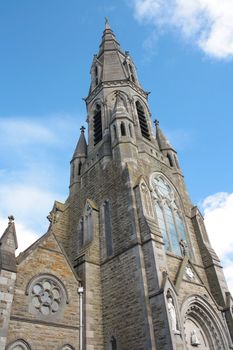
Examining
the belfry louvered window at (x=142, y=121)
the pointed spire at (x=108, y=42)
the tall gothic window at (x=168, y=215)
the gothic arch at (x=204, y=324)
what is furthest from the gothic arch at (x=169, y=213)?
the pointed spire at (x=108, y=42)

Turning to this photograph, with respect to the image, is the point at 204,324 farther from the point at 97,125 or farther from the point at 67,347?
the point at 97,125

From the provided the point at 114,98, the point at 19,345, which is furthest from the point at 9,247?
the point at 114,98

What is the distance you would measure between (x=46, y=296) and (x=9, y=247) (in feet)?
7.90

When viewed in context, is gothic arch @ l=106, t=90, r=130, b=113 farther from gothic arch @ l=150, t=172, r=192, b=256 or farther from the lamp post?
the lamp post

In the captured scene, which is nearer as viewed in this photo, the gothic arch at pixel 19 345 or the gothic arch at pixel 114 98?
the gothic arch at pixel 19 345

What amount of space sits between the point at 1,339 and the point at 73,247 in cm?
783

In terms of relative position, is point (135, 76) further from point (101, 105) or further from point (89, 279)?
point (89, 279)

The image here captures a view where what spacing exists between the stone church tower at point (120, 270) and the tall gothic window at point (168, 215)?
0.23 ft

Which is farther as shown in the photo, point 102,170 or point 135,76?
point 135,76

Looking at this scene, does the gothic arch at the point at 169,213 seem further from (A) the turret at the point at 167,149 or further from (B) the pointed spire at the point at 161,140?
(B) the pointed spire at the point at 161,140

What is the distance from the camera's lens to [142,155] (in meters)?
18.9

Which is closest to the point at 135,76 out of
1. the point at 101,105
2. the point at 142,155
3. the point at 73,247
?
the point at 101,105

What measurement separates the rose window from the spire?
57.1 inches

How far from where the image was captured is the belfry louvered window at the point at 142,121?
22859 millimetres
